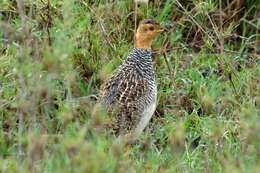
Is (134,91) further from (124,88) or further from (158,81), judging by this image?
(158,81)

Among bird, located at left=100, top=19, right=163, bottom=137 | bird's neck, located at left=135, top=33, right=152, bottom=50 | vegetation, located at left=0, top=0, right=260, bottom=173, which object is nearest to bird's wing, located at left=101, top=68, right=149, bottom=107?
bird, located at left=100, top=19, right=163, bottom=137

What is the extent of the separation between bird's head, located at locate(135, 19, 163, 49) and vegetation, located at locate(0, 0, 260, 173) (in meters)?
0.28

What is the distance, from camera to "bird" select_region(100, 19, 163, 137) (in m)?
4.94

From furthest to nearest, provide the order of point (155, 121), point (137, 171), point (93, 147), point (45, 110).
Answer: point (155, 121), point (45, 110), point (137, 171), point (93, 147)

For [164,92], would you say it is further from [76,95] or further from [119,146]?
[119,146]

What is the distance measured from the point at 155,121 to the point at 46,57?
207 cm

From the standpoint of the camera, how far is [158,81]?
5930mm

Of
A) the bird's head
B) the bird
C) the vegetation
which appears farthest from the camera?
the bird's head

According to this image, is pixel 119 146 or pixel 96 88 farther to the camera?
pixel 96 88

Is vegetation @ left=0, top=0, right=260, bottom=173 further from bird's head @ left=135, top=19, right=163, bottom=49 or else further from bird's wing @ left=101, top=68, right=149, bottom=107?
bird's head @ left=135, top=19, right=163, bottom=49

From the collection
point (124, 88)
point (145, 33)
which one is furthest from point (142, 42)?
point (124, 88)

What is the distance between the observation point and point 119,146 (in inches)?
148

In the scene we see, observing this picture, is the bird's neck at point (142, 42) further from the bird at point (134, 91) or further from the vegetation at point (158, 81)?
the vegetation at point (158, 81)

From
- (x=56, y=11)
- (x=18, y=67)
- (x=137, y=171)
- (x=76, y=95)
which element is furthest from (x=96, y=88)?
(x=18, y=67)
